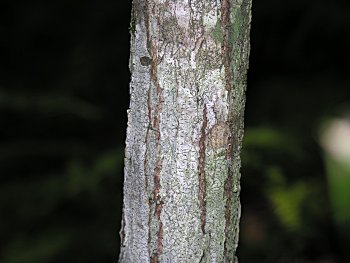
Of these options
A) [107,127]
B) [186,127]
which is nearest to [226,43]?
[186,127]

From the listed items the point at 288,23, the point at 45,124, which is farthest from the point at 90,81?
the point at 288,23

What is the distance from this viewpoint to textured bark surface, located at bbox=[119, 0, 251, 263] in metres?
1.25

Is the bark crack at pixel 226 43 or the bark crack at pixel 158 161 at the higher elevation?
the bark crack at pixel 226 43

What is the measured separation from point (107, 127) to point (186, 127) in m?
2.87

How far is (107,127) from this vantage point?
13.5ft

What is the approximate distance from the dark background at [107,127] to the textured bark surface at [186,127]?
1.54m

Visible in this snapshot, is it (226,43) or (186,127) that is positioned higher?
(226,43)

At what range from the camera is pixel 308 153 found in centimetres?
346

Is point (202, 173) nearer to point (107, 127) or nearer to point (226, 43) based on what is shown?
point (226, 43)

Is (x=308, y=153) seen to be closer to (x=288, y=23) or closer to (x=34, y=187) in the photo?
(x=288, y=23)

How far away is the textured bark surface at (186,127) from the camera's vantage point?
1247 mm

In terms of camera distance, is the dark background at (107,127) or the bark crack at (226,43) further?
the dark background at (107,127)

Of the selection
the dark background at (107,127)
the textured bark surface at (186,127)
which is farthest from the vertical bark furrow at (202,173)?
the dark background at (107,127)

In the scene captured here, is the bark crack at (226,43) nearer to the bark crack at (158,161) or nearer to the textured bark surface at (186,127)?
the textured bark surface at (186,127)
